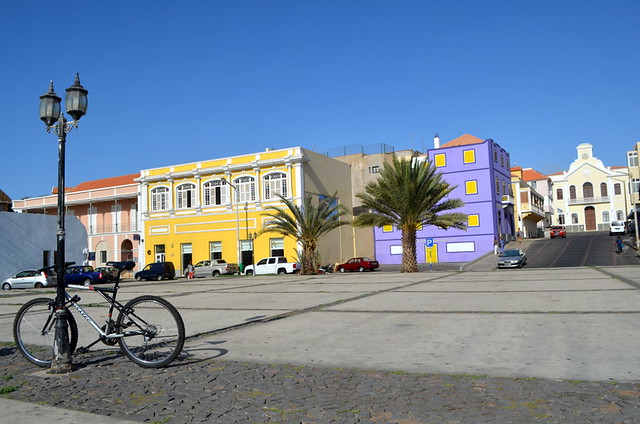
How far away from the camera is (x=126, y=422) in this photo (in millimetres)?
4367

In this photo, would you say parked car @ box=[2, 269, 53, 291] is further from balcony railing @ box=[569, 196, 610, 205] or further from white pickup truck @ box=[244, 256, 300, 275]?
balcony railing @ box=[569, 196, 610, 205]

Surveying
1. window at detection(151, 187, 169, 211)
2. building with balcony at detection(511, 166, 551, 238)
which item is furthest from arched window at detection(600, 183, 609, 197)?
window at detection(151, 187, 169, 211)

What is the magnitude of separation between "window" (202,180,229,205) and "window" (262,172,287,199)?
4.35 meters

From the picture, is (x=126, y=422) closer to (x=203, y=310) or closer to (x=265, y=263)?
(x=203, y=310)

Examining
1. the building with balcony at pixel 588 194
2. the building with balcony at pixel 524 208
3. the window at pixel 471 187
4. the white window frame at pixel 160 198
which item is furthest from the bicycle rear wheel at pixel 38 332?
the building with balcony at pixel 588 194

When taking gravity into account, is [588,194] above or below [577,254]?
above

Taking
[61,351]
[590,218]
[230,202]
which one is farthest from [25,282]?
[590,218]

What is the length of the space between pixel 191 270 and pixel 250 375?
39.9 meters

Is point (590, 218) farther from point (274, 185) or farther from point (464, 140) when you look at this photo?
point (274, 185)

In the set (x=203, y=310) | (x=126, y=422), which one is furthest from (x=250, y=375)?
(x=203, y=310)

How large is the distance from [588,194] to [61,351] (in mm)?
97418

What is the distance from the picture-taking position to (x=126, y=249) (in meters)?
56.6

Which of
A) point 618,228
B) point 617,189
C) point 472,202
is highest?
point 617,189

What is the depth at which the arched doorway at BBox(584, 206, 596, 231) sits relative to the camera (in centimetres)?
8850
